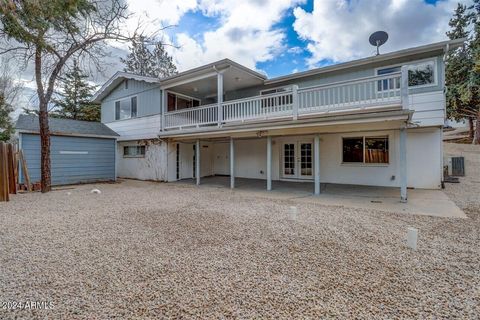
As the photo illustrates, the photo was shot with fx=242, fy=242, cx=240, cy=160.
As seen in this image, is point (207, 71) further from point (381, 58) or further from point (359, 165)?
point (359, 165)

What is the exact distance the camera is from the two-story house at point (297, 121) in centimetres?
762

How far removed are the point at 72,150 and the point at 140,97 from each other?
432 cm

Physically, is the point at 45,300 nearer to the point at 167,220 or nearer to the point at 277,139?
the point at 167,220

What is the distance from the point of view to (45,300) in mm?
2373

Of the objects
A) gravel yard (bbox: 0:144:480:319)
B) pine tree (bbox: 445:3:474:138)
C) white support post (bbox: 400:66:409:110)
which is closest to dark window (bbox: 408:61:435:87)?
white support post (bbox: 400:66:409:110)

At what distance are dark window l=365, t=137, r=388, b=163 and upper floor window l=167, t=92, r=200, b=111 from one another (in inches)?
366

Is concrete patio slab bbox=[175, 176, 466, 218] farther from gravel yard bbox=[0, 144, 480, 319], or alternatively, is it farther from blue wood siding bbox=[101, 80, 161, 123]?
blue wood siding bbox=[101, 80, 161, 123]

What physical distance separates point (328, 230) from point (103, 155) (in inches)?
482

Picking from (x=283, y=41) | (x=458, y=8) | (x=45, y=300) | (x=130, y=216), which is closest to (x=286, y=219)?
(x=130, y=216)

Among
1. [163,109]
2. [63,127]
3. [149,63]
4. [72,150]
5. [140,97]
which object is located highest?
[149,63]

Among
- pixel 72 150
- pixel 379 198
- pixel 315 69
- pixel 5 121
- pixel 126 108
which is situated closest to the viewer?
pixel 379 198

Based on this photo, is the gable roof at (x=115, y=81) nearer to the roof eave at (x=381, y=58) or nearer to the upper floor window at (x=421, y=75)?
the roof eave at (x=381, y=58)

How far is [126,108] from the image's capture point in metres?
14.4

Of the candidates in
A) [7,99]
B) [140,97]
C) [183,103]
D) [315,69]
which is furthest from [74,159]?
[7,99]
